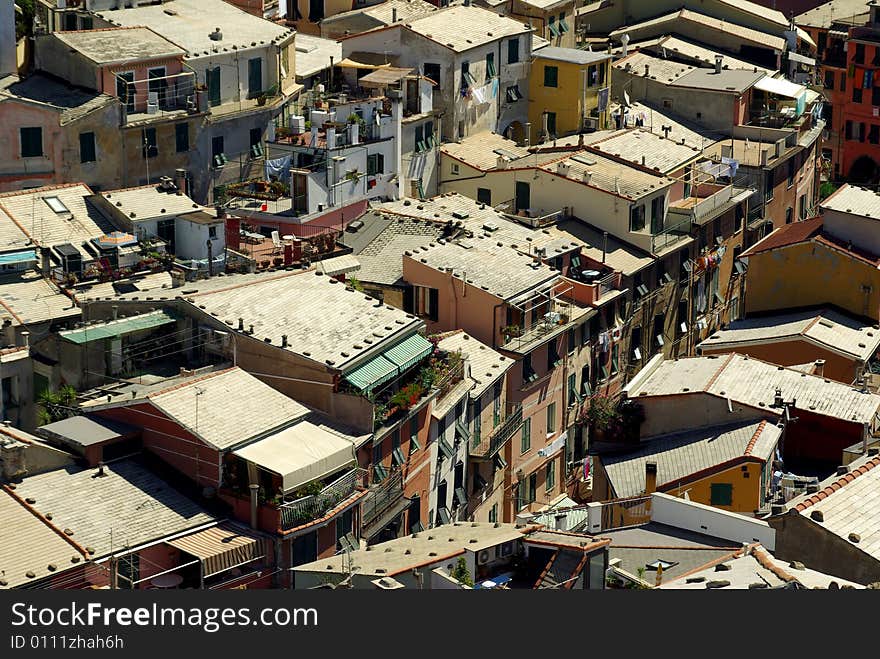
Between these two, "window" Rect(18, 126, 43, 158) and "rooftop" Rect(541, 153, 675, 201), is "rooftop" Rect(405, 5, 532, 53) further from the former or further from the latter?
"window" Rect(18, 126, 43, 158)

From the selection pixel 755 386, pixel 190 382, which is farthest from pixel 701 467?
pixel 190 382

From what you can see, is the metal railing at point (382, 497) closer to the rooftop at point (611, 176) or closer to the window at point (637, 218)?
the window at point (637, 218)

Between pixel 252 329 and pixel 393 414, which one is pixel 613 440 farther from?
pixel 252 329

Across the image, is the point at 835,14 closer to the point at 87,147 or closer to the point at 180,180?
the point at 180,180

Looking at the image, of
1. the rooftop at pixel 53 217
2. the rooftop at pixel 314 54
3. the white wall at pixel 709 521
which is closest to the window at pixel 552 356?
the rooftop at pixel 53 217

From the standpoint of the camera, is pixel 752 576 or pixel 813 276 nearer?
pixel 752 576

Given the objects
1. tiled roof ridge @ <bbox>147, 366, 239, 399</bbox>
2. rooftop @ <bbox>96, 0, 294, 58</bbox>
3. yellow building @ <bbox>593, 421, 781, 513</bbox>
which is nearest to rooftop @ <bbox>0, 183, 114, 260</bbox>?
tiled roof ridge @ <bbox>147, 366, 239, 399</bbox>
